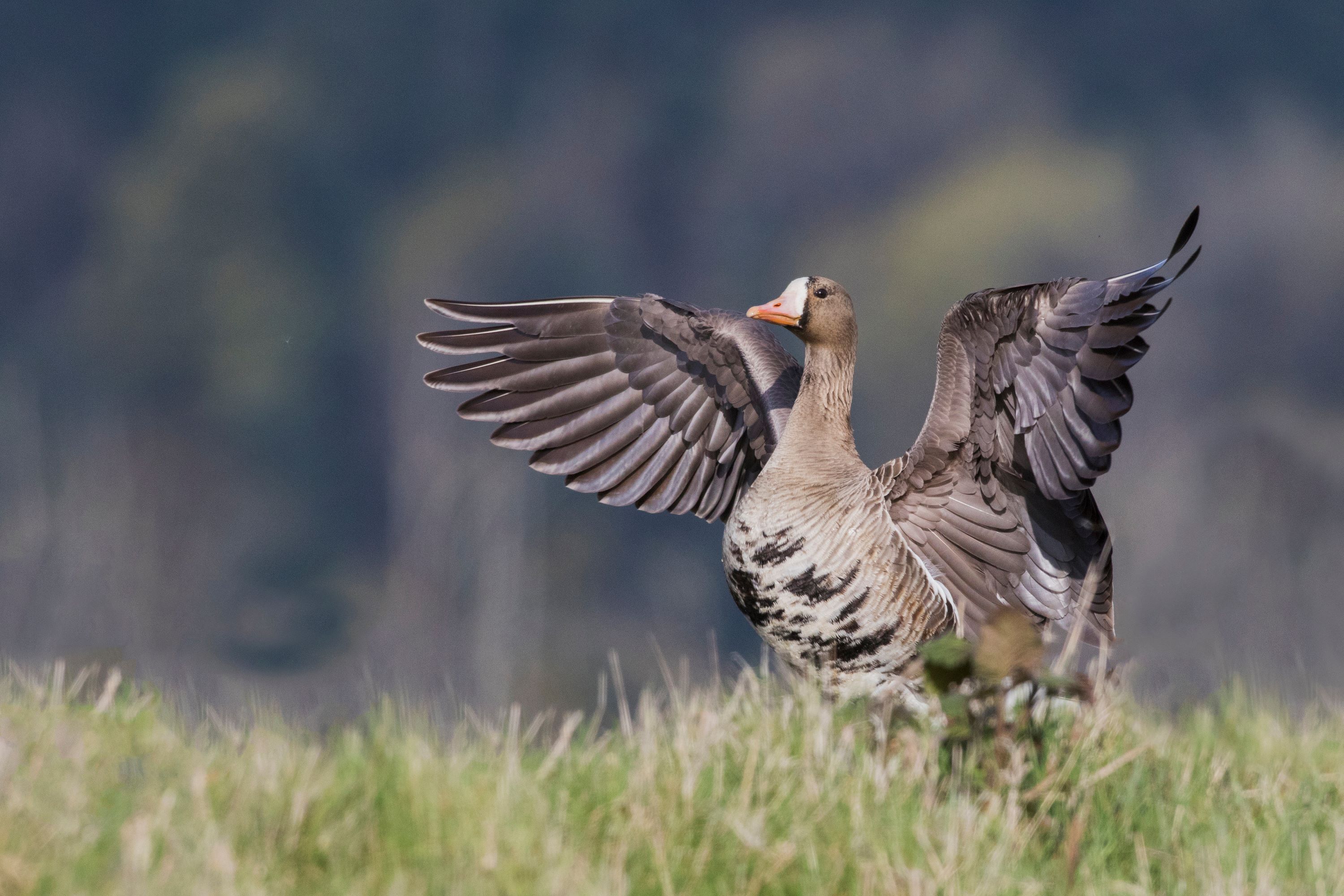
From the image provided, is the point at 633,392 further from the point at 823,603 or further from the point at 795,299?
the point at 823,603

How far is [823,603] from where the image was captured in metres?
5.29

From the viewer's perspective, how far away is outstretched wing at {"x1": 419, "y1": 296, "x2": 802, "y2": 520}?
6.19 meters

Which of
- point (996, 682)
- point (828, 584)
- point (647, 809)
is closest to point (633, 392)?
point (828, 584)

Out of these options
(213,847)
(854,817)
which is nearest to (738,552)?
(854,817)

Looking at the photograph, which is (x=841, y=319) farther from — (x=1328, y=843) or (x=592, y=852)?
(x=592, y=852)

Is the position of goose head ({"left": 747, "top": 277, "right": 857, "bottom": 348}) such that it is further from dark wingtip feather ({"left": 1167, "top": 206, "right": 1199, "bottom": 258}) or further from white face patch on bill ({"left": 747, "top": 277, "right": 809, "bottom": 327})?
dark wingtip feather ({"left": 1167, "top": 206, "right": 1199, "bottom": 258})

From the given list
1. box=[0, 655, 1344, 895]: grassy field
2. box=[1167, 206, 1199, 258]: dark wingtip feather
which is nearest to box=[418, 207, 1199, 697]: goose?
box=[1167, 206, 1199, 258]: dark wingtip feather

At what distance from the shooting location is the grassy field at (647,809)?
2.42 metres

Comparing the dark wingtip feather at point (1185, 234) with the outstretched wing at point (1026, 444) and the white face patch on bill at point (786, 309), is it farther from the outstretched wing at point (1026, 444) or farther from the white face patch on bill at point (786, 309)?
the white face patch on bill at point (786, 309)

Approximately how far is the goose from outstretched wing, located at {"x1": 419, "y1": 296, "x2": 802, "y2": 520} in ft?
0.03

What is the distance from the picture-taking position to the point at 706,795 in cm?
299

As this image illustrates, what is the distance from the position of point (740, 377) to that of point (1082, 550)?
1994mm

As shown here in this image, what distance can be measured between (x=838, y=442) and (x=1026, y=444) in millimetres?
880

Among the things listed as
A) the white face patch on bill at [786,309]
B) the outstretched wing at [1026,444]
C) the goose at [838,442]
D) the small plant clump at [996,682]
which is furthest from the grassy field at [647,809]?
the white face patch on bill at [786,309]
